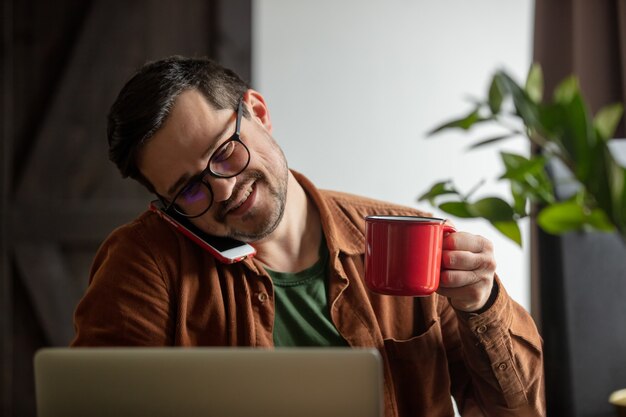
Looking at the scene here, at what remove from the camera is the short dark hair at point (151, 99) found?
134 cm

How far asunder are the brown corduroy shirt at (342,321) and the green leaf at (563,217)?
603mm

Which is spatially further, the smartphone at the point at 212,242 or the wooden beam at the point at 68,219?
the wooden beam at the point at 68,219

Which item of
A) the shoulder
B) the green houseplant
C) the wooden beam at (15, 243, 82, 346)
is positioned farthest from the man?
the wooden beam at (15, 243, 82, 346)

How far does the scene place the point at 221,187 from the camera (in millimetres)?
1349

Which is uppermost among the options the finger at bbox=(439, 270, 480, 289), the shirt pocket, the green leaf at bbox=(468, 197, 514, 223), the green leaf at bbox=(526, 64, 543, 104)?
the green leaf at bbox=(526, 64, 543, 104)

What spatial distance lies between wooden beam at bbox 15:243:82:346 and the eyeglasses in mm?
1631

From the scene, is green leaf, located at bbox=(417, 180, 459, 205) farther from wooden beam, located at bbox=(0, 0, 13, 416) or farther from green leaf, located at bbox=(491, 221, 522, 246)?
wooden beam, located at bbox=(0, 0, 13, 416)

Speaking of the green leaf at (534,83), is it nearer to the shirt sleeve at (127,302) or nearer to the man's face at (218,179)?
the man's face at (218,179)

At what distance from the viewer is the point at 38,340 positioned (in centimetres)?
286

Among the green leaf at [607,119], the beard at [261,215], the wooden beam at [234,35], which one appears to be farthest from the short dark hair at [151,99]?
the wooden beam at [234,35]

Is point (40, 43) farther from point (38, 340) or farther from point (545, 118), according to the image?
point (545, 118)

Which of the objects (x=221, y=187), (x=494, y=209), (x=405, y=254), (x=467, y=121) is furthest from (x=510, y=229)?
(x=221, y=187)

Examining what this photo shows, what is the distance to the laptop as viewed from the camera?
816 millimetres

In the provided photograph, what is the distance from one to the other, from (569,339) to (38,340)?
2.22 meters
